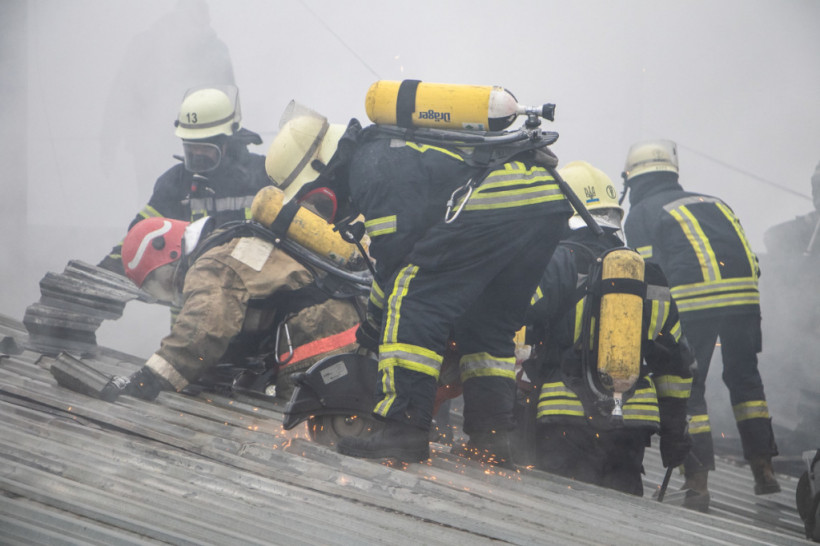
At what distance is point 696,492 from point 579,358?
3.83 ft

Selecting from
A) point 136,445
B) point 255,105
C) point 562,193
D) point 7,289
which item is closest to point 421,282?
point 562,193

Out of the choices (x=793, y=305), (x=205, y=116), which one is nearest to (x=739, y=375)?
(x=205, y=116)

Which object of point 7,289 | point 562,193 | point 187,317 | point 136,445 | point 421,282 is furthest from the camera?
point 7,289

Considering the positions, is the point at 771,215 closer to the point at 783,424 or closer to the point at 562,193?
the point at 783,424

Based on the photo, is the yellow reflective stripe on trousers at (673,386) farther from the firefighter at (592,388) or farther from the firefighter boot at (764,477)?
the firefighter boot at (764,477)

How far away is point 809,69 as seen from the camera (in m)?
8.78

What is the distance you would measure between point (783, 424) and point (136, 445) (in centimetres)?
606

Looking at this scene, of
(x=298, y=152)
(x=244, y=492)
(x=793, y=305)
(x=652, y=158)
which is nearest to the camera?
(x=244, y=492)

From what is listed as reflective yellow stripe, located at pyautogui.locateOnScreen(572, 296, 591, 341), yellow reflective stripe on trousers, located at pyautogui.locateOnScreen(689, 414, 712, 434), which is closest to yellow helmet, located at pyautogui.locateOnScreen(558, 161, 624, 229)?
reflective yellow stripe, located at pyautogui.locateOnScreen(572, 296, 591, 341)

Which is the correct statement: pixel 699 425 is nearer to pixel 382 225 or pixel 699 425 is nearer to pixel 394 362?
pixel 394 362

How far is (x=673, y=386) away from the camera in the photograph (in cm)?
311

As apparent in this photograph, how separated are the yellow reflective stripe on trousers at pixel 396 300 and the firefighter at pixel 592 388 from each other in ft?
2.33

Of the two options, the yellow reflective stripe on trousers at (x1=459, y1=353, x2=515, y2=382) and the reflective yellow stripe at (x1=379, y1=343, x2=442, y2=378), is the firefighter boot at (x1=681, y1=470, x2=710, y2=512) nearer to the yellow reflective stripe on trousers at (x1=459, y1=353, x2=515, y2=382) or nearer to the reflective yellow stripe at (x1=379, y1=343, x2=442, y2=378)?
the yellow reflective stripe on trousers at (x1=459, y1=353, x2=515, y2=382)

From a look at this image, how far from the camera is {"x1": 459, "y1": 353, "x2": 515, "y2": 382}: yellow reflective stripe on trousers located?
2824 millimetres
